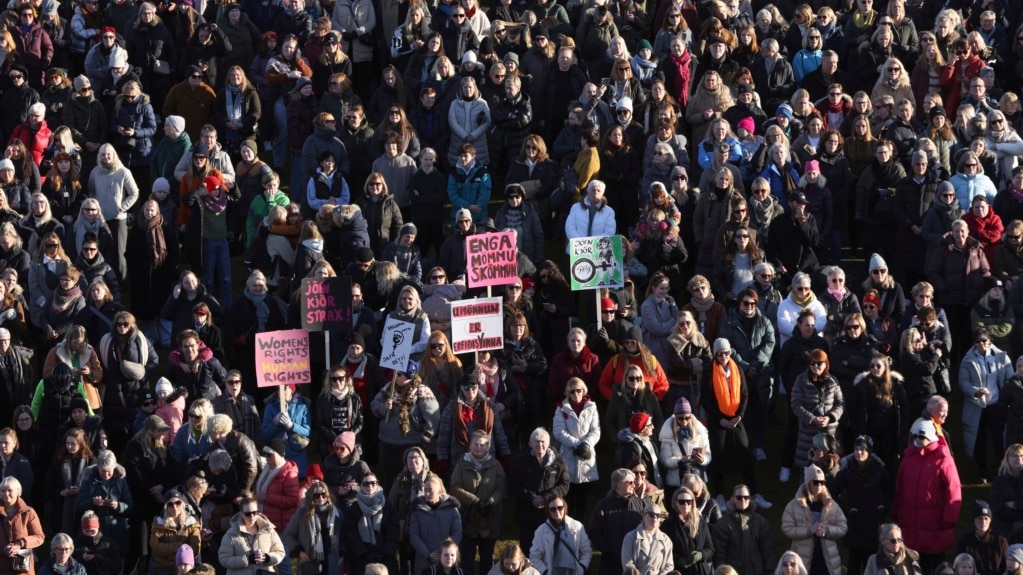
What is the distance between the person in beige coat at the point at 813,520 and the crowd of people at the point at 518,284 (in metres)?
0.03

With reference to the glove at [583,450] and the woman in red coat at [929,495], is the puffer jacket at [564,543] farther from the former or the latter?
the woman in red coat at [929,495]

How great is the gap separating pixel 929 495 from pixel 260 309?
6.76 meters

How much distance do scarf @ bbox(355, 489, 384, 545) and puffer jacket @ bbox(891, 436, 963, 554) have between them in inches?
170

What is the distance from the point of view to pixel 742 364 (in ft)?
70.6

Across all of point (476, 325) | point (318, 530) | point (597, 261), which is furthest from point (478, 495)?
point (597, 261)

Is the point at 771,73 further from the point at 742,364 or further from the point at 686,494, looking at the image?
the point at 686,494

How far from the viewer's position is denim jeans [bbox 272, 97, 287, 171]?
27.3m

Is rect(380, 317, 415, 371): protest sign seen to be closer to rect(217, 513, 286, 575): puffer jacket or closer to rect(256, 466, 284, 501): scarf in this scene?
rect(256, 466, 284, 501): scarf

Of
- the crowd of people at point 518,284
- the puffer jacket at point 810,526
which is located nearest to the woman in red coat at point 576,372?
the crowd of people at point 518,284

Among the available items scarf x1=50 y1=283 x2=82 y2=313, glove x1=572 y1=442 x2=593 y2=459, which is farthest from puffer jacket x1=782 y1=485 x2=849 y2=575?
scarf x1=50 y1=283 x2=82 y2=313

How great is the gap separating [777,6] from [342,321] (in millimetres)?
10101

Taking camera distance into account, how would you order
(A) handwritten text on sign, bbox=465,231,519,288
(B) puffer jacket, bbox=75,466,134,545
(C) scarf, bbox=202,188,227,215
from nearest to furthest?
1. (B) puffer jacket, bbox=75,466,134,545
2. (A) handwritten text on sign, bbox=465,231,519,288
3. (C) scarf, bbox=202,188,227,215

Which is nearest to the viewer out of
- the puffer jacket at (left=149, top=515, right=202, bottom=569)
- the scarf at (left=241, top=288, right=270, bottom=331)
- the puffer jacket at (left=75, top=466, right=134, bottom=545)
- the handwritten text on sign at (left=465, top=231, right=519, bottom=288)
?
the puffer jacket at (left=149, top=515, right=202, bottom=569)

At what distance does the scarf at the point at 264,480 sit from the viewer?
20203 millimetres
